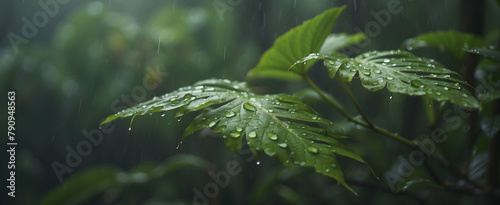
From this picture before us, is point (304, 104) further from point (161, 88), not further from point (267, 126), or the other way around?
point (161, 88)

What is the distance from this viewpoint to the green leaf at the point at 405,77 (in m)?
0.42

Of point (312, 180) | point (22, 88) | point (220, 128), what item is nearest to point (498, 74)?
point (220, 128)

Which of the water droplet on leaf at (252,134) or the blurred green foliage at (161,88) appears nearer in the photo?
the water droplet on leaf at (252,134)

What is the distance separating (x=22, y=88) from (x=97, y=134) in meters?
0.45

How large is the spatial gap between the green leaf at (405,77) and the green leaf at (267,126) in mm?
78

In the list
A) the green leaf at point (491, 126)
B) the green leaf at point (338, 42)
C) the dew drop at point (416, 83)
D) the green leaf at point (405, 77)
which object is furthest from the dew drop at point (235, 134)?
the green leaf at point (491, 126)

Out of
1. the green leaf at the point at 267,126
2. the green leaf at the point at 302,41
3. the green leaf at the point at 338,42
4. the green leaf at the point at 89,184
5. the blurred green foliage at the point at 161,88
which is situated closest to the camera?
the green leaf at the point at 267,126

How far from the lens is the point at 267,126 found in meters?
0.47

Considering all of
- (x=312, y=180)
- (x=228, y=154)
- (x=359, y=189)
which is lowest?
(x=359, y=189)

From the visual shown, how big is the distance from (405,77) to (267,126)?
0.67 feet

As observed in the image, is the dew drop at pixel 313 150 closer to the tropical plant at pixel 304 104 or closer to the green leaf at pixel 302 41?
the tropical plant at pixel 304 104

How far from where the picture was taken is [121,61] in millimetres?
1768

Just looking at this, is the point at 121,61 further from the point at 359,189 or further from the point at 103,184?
the point at 359,189

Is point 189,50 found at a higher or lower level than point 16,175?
higher
